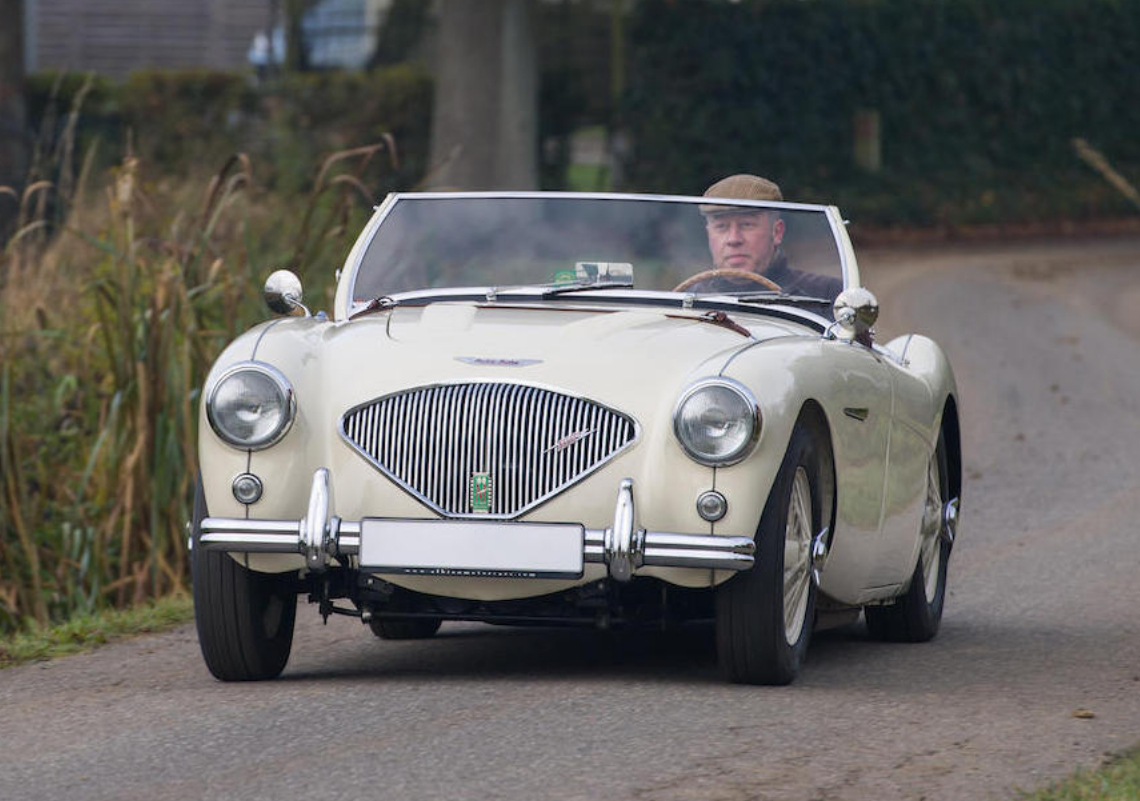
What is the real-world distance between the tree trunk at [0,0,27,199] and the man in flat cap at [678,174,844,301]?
585 inches

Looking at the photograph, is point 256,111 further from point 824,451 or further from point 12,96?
point 824,451

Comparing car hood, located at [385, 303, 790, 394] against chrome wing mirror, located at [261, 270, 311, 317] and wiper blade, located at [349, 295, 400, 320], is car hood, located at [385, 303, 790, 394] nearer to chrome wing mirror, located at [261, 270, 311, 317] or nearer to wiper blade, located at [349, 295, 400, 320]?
wiper blade, located at [349, 295, 400, 320]

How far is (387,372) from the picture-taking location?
599cm

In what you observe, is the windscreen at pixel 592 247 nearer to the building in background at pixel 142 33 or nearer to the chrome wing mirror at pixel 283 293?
the chrome wing mirror at pixel 283 293

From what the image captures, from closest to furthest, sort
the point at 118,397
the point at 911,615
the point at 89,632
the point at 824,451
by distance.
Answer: the point at 824,451 → the point at 911,615 → the point at 89,632 → the point at 118,397

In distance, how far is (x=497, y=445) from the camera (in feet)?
19.2

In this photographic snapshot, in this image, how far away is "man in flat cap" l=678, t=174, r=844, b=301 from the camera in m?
7.23

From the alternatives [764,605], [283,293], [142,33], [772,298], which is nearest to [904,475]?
[772,298]

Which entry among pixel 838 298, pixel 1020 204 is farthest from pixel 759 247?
pixel 1020 204

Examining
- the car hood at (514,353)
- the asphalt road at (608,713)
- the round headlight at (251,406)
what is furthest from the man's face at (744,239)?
the round headlight at (251,406)

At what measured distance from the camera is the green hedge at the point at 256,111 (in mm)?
26156

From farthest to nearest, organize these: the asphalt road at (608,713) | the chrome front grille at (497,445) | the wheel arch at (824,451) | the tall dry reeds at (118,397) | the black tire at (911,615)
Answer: the tall dry reeds at (118,397), the black tire at (911,615), the wheel arch at (824,451), the chrome front grille at (497,445), the asphalt road at (608,713)

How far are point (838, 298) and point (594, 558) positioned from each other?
1.56 metres

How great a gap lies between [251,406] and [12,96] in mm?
17058
